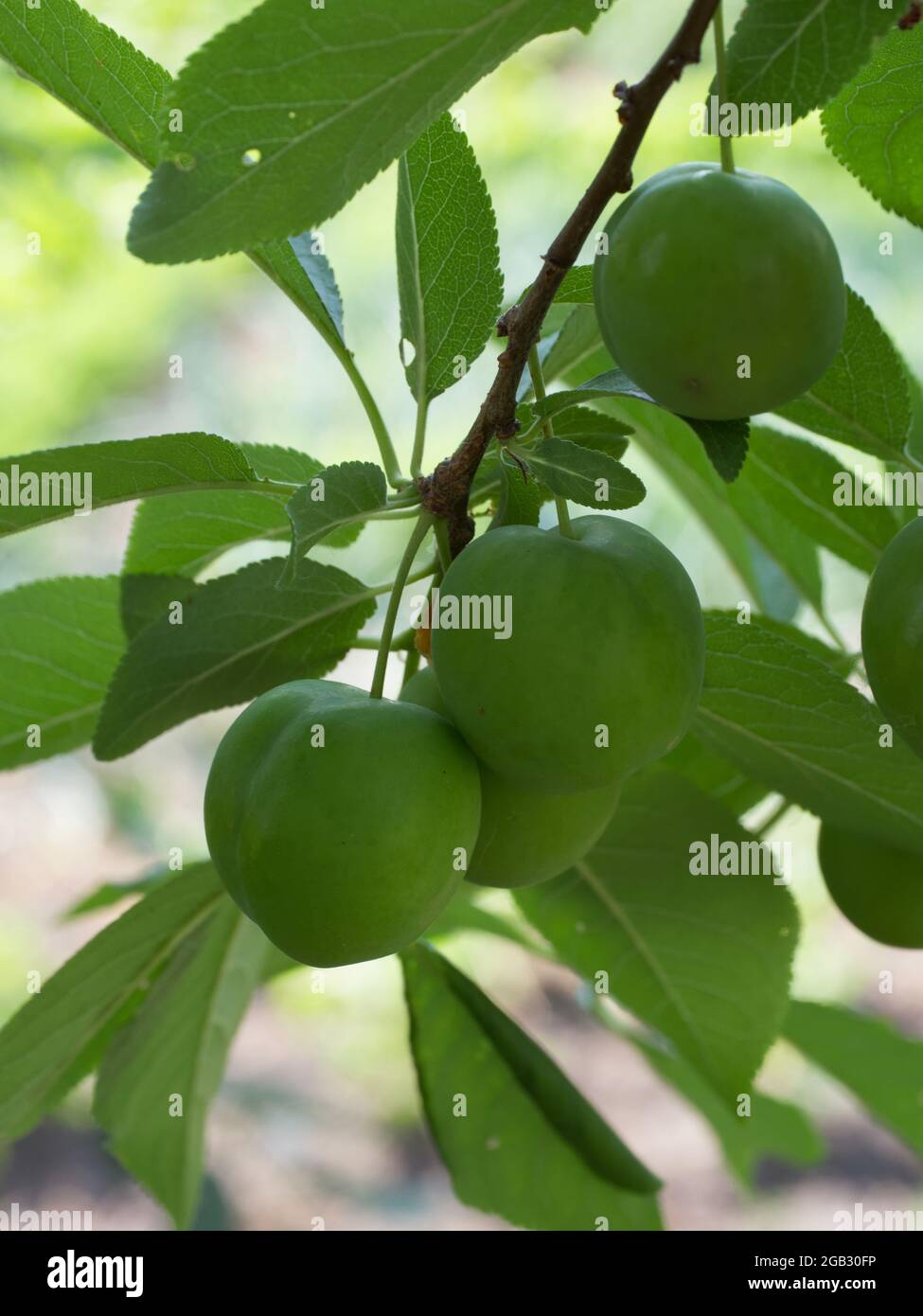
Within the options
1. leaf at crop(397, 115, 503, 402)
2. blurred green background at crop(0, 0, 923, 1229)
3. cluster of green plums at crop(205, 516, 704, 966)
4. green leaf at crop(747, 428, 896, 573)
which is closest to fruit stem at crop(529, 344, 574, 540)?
cluster of green plums at crop(205, 516, 704, 966)

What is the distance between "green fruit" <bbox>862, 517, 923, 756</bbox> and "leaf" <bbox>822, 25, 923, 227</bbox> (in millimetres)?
196

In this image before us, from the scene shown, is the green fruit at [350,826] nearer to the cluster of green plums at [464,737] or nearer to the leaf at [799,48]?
the cluster of green plums at [464,737]

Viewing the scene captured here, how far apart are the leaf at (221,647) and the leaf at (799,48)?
34 centimetres

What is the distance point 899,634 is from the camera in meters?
0.61

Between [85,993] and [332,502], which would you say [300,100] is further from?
[85,993]

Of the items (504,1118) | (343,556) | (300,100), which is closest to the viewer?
(300,100)

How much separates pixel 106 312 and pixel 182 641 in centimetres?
273

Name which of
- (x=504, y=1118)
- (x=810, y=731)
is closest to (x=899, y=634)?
(x=810, y=731)

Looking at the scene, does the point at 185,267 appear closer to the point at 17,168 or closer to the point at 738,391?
the point at 17,168

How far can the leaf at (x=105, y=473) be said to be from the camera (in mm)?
635

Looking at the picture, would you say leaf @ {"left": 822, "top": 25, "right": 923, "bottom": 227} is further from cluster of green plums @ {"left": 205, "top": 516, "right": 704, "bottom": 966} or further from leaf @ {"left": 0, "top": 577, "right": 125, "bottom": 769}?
leaf @ {"left": 0, "top": 577, "right": 125, "bottom": 769}

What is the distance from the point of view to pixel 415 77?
1.67 ft

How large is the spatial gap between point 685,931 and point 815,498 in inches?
12.3
